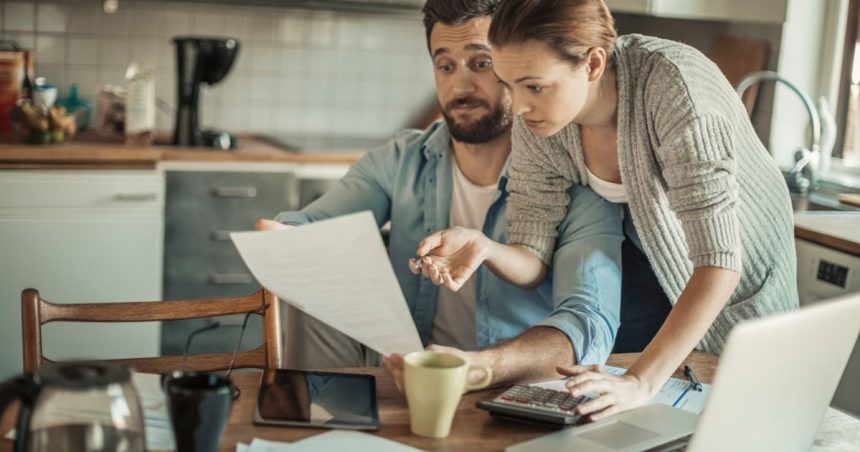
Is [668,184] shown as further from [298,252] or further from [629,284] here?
[298,252]

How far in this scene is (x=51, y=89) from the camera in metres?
3.45

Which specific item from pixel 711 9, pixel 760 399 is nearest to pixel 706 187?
pixel 760 399

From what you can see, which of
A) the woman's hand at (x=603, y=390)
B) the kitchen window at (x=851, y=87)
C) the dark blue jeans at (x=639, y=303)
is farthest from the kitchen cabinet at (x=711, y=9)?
the woman's hand at (x=603, y=390)

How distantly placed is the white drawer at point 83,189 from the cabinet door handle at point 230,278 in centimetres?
30

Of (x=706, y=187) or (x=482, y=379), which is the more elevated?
(x=706, y=187)

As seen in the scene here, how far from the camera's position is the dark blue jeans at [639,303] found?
2.03 m

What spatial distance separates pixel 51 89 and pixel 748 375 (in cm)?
290

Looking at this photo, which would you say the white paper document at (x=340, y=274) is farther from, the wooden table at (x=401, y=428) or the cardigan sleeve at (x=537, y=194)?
the cardigan sleeve at (x=537, y=194)

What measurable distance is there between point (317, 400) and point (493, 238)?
769 mm

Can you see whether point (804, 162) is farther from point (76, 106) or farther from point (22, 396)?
point (22, 396)

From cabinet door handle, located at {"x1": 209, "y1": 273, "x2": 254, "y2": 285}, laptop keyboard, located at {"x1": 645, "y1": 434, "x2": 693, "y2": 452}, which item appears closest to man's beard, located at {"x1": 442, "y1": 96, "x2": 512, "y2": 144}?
laptop keyboard, located at {"x1": 645, "y1": 434, "x2": 693, "y2": 452}

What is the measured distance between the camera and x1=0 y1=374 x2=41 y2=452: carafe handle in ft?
3.25

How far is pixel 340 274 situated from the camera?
4.44 ft

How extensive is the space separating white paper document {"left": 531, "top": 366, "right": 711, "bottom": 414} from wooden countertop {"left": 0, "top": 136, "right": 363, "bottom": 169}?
2032mm
